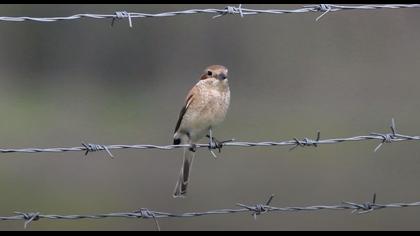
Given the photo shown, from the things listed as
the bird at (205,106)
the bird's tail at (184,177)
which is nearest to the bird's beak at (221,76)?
the bird at (205,106)

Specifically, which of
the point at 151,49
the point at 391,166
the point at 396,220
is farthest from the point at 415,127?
the point at 151,49

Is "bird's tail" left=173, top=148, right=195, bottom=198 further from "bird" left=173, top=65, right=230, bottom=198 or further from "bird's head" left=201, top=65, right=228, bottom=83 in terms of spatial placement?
"bird's head" left=201, top=65, right=228, bottom=83

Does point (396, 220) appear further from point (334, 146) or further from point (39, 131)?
point (39, 131)

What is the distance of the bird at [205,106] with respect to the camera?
820 centimetres

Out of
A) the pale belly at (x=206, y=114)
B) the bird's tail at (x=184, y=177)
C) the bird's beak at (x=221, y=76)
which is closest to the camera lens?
the bird's beak at (x=221, y=76)

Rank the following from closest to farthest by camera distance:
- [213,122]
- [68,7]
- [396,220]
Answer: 1. [213,122]
2. [396,220]
3. [68,7]

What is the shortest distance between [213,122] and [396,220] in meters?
5.00


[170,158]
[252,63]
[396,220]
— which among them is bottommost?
[396,220]

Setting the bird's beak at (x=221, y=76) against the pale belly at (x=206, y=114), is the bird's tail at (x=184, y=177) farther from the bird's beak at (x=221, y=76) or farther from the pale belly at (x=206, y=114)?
the bird's beak at (x=221, y=76)

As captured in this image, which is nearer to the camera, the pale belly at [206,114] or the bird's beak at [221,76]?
the bird's beak at [221,76]

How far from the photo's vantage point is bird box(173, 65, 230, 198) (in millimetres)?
8203

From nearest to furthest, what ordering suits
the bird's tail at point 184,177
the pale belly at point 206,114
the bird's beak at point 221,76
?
the bird's beak at point 221,76
the pale belly at point 206,114
the bird's tail at point 184,177

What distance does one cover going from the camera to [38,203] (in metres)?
13.4

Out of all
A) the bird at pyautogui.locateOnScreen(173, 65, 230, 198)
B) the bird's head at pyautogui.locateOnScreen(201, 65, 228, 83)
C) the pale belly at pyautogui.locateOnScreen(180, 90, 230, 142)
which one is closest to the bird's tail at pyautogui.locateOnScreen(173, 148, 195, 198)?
the bird at pyautogui.locateOnScreen(173, 65, 230, 198)
